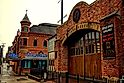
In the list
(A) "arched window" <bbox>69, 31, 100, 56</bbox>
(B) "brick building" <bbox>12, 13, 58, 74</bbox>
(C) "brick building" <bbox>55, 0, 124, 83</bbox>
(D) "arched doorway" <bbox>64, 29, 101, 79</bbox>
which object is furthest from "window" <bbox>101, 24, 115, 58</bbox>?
(B) "brick building" <bbox>12, 13, 58, 74</bbox>

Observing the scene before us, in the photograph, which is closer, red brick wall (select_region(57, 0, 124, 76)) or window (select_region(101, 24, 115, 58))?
window (select_region(101, 24, 115, 58))

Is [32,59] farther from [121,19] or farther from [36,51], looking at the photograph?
[121,19]

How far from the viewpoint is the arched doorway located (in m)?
11.9

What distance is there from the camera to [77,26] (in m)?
13.2

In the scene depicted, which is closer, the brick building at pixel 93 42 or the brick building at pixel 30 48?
the brick building at pixel 93 42

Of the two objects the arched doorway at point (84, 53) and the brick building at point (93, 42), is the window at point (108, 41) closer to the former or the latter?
the brick building at point (93, 42)

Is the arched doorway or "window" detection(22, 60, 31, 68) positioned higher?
the arched doorway


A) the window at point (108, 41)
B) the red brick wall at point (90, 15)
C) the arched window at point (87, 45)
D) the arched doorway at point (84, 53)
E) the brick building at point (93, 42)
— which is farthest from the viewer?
the arched window at point (87, 45)

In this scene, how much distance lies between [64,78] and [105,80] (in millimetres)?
6566

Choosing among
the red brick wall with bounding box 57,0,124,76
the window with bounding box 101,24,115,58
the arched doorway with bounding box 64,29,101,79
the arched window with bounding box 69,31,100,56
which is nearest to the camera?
the window with bounding box 101,24,115,58

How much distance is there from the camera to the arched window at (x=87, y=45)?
12109 mm

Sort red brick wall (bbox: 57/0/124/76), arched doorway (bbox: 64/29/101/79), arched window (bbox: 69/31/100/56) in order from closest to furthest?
red brick wall (bbox: 57/0/124/76) → arched doorway (bbox: 64/29/101/79) → arched window (bbox: 69/31/100/56)

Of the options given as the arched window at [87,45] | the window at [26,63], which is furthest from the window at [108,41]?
the window at [26,63]

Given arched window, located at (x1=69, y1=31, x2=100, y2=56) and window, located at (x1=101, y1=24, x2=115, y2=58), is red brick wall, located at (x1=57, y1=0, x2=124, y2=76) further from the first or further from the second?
arched window, located at (x1=69, y1=31, x2=100, y2=56)
